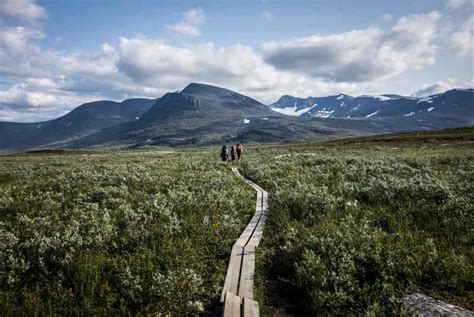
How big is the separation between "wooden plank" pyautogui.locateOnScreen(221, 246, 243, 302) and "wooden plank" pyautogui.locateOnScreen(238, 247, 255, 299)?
12 centimetres

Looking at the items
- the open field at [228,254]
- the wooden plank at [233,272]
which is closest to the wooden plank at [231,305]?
the wooden plank at [233,272]

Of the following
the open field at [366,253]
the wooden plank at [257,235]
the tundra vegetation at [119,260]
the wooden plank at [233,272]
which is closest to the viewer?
the tundra vegetation at [119,260]

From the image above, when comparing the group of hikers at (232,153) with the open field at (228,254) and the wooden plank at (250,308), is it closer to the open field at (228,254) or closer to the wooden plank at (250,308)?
the open field at (228,254)

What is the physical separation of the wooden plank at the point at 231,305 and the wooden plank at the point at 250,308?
14 centimetres

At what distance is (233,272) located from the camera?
7867 millimetres

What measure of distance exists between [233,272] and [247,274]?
0.36 meters

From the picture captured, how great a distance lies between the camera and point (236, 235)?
34.7 feet

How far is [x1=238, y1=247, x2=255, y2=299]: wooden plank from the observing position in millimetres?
6995

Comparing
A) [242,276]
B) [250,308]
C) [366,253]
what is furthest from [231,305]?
[366,253]

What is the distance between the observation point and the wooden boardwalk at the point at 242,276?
20.3ft

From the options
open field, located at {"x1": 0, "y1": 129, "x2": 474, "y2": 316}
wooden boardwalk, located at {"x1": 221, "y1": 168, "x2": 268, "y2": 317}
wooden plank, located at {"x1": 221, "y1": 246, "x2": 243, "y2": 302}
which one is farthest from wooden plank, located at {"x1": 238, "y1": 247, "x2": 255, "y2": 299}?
open field, located at {"x1": 0, "y1": 129, "x2": 474, "y2": 316}

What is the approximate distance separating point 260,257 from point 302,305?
2.32 m

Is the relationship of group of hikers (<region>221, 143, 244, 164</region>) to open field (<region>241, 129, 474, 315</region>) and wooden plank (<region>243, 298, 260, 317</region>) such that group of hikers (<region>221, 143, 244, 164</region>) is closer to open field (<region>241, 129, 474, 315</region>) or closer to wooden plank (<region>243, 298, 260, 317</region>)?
open field (<region>241, 129, 474, 315</region>)

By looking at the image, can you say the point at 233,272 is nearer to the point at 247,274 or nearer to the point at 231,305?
the point at 247,274
